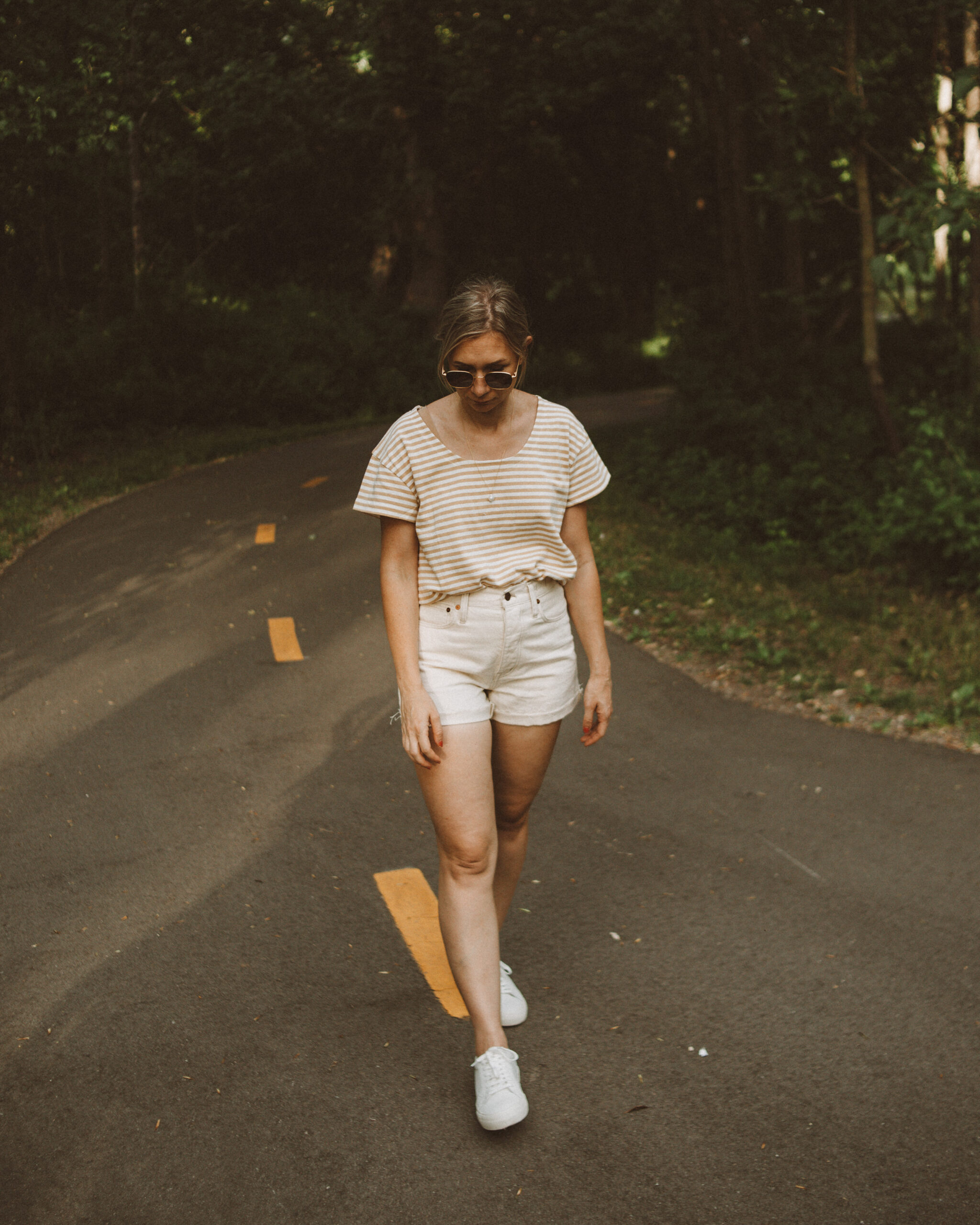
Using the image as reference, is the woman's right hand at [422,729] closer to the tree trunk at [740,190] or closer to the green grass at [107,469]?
the green grass at [107,469]

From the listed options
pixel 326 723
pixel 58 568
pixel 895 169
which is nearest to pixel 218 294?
pixel 58 568

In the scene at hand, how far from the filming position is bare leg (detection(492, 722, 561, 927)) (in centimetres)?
333

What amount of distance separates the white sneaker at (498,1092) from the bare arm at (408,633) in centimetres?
83

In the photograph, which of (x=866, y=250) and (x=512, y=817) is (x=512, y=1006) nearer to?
(x=512, y=817)

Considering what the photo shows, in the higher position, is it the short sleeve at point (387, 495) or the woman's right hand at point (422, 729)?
the short sleeve at point (387, 495)

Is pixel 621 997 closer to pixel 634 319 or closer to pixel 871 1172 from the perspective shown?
pixel 871 1172

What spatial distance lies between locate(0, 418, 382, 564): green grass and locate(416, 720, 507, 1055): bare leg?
828 centimetres

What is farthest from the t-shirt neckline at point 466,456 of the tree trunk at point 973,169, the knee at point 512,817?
the tree trunk at point 973,169

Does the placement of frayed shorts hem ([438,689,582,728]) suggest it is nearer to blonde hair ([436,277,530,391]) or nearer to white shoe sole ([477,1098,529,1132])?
blonde hair ([436,277,530,391])

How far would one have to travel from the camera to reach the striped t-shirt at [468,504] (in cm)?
313

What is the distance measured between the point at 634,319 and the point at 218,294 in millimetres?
16770

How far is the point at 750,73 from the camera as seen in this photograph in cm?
1923

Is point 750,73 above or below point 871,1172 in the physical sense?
above

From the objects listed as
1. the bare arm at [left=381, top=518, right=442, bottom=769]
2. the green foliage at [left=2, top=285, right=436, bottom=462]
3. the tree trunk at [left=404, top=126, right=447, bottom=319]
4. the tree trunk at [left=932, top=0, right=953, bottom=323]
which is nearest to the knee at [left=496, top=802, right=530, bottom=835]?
the bare arm at [left=381, top=518, right=442, bottom=769]
